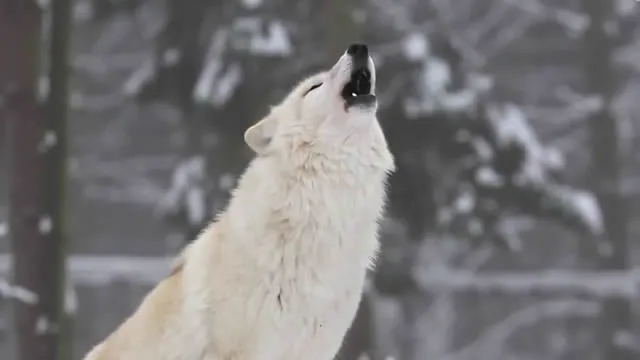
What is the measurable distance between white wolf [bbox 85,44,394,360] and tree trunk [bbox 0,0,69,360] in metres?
4.33

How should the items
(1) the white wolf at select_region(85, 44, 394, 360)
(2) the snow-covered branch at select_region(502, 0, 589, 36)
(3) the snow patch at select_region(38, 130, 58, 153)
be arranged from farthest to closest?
1. (2) the snow-covered branch at select_region(502, 0, 589, 36)
2. (3) the snow patch at select_region(38, 130, 58, 153)
3. (1) the white wolf at select_region(85, 44, 394, 360)

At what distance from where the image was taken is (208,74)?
7703 mm

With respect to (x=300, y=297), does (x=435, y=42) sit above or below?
above

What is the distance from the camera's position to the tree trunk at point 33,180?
6879 mm

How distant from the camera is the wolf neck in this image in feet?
9.15

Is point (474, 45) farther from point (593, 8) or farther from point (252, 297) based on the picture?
point (252, 297)

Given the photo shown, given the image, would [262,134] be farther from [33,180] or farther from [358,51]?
[33,180]

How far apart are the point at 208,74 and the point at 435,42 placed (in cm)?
234

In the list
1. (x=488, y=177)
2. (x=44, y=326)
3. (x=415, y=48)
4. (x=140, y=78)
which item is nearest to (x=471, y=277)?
(x=488, y=177)

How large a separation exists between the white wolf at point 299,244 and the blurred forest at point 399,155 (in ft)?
12.0

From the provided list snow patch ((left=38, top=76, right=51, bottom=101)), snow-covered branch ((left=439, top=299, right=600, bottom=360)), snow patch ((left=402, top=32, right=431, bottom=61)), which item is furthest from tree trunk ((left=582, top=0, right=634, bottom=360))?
snow patch ((left=38, top=76, right=51, bottom=101))

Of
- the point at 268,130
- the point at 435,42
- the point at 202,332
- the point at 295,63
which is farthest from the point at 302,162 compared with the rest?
the point at 435,42

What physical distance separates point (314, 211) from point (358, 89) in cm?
47

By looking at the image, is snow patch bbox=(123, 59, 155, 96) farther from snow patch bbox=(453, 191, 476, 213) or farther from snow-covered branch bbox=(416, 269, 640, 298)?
snow-covered branch bbox=(416, 269, 640, 298)
